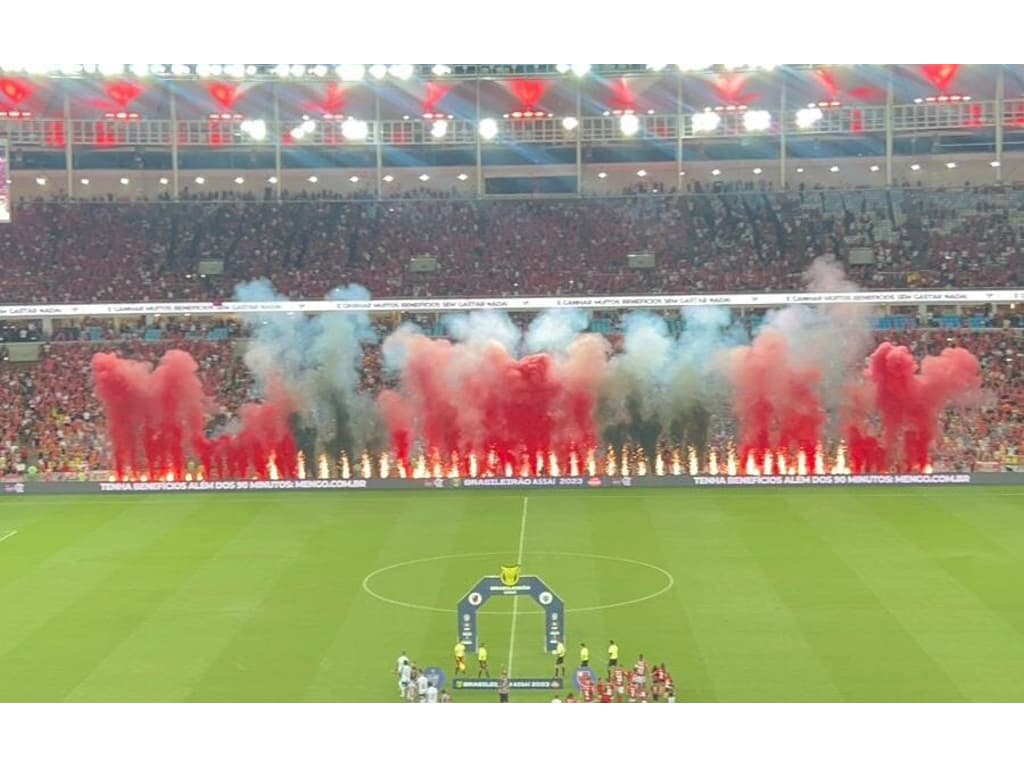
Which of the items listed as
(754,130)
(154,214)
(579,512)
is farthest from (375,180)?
(579,512)

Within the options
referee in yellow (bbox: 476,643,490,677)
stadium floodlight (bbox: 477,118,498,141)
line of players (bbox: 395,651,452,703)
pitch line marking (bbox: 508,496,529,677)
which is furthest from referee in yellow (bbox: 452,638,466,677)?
stadium floodlight (bbox: 477,118,498,141)

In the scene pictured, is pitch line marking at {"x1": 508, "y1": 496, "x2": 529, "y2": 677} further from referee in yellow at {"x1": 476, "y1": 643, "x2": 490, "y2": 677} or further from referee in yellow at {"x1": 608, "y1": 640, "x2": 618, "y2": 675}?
referee in yellow at {"x1": 608, "y1": 640, "x2": 618, "y2": 675}

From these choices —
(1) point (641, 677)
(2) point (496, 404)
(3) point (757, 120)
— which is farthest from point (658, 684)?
(3) point (757, 120)

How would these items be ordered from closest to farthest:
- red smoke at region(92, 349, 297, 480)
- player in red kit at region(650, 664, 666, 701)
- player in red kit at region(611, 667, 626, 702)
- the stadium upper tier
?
player in red kit at region(650, 664, 666, 701), player in red kit at region(611, 667, 626, 702), red smoke at region(92, 349, 297, 480), the stadium upper tier

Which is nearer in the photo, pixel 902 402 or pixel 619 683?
pixel 619 683

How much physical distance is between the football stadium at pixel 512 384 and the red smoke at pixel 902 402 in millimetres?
148

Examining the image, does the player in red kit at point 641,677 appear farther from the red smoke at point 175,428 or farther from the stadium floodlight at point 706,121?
the stadium floodlight at point 706,121

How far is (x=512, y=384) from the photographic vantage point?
49.5 metres

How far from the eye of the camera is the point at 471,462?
49281 mm

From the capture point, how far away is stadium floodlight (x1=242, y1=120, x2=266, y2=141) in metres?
62.9

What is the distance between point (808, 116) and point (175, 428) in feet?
109

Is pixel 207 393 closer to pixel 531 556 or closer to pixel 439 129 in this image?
pixel 439 129

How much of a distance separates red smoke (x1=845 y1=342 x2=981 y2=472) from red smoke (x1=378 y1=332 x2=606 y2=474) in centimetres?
957

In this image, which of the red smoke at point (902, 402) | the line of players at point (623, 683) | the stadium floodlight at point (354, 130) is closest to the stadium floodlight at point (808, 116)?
the red smoke at point (902, 402)
